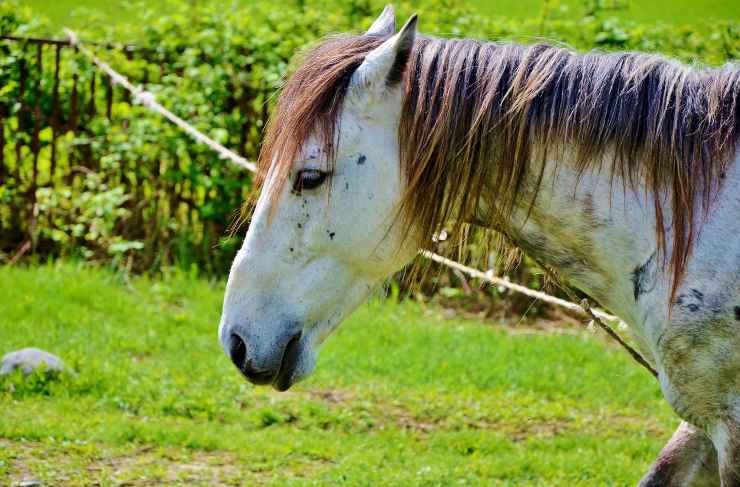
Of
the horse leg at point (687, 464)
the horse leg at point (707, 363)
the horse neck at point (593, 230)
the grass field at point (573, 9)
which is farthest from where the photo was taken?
the grass field at point (573, 9)

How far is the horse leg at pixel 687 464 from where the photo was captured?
296cm

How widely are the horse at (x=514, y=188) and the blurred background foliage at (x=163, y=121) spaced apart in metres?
4.42

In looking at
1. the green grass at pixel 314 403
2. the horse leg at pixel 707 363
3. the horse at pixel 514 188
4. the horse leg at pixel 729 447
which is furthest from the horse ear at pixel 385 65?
the green grass at pixel 314 403

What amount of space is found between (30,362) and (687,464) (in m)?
3.58

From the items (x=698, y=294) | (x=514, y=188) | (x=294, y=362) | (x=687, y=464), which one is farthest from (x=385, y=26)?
(x=687, y=464)

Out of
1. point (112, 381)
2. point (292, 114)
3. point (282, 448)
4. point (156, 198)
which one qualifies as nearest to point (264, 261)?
point (292, 114)

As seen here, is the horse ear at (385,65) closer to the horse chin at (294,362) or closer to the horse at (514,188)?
the horse at (514,188)

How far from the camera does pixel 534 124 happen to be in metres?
2.54

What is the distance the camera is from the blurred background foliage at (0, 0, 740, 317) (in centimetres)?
712

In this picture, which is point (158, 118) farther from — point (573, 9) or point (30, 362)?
point (573, 9)

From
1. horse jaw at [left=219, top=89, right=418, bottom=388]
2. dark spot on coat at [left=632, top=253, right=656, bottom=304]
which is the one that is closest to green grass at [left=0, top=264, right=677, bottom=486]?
horse jaw at [left=219, top=89, right=418, bottom=388]

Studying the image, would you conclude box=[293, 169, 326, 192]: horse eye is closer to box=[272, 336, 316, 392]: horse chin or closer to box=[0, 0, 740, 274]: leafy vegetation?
box=[272, 336, 316, 392]: horse chin

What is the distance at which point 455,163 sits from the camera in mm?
2568

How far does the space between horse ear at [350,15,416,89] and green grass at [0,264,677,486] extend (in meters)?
2.24
